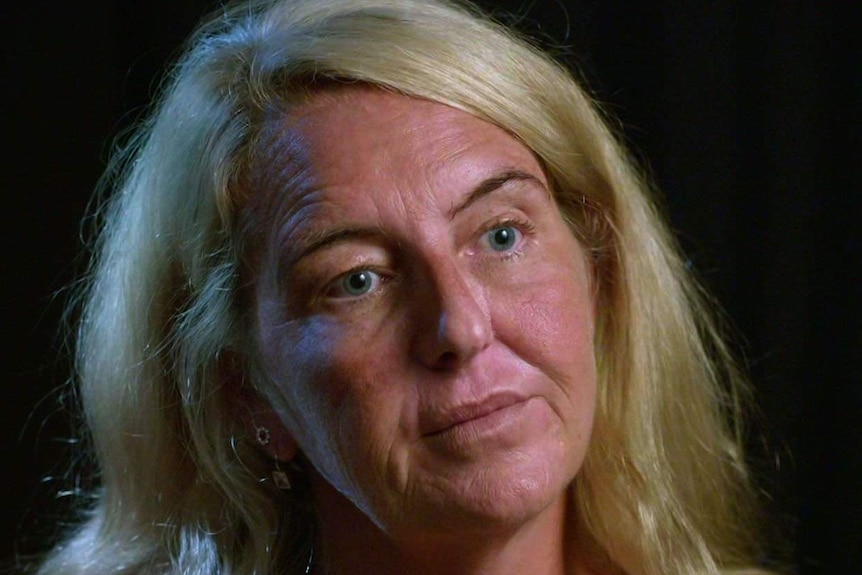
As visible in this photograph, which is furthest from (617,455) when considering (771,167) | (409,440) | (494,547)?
(771,167)

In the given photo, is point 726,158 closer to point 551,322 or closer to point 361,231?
point 551,322

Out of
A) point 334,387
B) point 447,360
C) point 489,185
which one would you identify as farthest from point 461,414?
point 489,185

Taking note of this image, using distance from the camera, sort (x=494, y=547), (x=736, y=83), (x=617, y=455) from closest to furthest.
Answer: (x=494, y=547), (x=617, y=455), (x=736, y=83)

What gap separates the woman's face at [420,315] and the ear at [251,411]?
0.10m

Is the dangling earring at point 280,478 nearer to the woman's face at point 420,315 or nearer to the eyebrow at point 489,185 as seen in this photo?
the woman's face at point 420,315

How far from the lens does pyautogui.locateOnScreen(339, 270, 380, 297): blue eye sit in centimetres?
149

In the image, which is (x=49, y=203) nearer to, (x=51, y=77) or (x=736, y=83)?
(x=51, y=77)

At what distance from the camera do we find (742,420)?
2125mm

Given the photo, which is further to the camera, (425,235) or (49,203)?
(49,203)

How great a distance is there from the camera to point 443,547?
1559 mm

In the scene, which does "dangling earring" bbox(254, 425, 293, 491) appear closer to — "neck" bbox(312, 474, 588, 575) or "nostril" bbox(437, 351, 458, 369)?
"neck" bbox(312, 474, 588, 575)

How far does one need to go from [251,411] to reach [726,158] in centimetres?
94

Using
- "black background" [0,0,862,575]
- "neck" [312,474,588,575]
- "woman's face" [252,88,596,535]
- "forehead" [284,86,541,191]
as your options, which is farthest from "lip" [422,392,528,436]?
"black background" [0,0,862,575]

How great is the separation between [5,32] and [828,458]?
5.16ft
